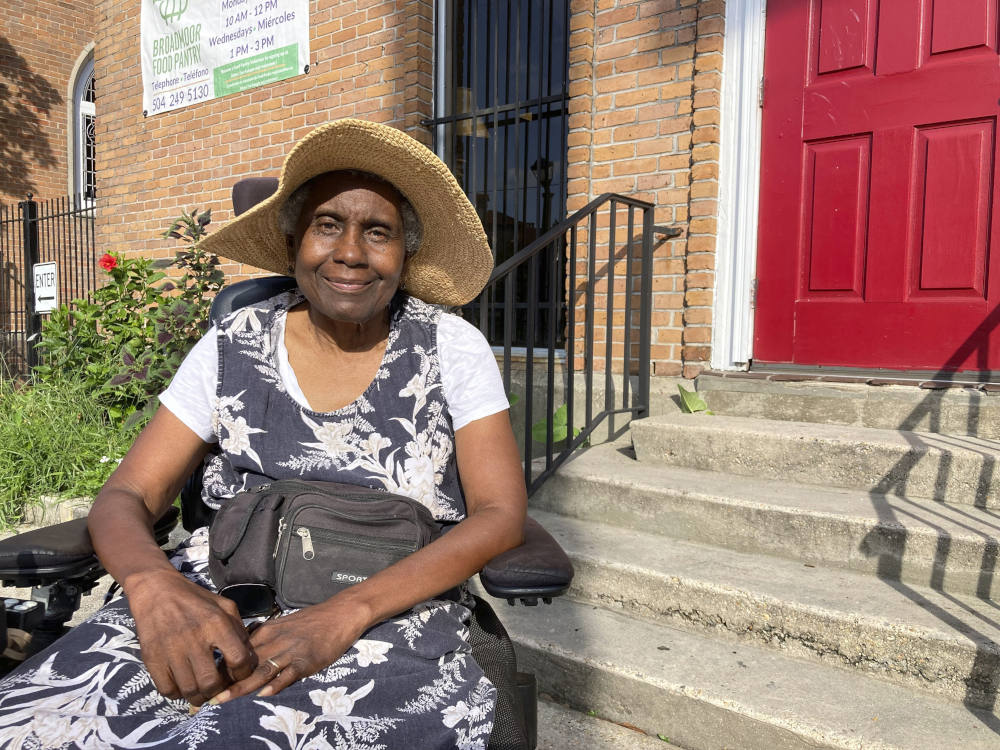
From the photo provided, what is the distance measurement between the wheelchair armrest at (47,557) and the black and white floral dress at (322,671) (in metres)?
0.11

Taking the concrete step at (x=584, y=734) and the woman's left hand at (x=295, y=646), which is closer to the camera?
the woman's left hand at (x=295, y=646)

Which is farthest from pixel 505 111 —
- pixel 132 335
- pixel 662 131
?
pixel 132 335

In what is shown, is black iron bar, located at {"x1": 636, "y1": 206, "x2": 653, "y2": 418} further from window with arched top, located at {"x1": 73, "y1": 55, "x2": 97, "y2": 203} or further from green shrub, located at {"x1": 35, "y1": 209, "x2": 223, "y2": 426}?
window with arched top, located at {"x1": 73, "y1": 55, "x2": 97, "y2": 203}

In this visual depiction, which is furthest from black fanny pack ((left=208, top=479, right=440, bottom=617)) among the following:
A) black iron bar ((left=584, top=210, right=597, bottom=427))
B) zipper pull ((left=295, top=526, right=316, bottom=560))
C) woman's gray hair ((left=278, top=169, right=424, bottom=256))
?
black iron bar ((left=584, top=210, right=597, bottom=427))

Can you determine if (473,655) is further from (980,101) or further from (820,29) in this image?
(820,29)

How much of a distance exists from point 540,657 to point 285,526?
1.07 meters

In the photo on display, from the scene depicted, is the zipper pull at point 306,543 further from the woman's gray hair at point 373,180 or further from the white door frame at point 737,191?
the white door frame at point 737,191

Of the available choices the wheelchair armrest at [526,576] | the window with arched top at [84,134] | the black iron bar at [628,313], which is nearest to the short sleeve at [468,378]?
the wheelchair armrest at [526,576]

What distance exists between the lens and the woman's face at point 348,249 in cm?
158

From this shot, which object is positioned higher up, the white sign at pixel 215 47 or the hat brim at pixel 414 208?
the white sign at pixel 215 47

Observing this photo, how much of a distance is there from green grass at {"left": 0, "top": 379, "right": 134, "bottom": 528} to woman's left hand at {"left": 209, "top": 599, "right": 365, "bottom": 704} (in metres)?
3.23

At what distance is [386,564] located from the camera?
1375 millimetres

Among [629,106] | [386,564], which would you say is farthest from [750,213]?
[386,564]

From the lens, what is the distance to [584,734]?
6.40 ft
